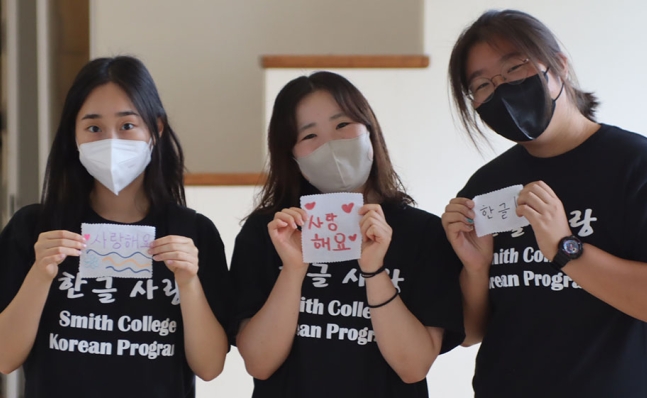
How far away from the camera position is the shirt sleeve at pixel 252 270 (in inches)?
69.7

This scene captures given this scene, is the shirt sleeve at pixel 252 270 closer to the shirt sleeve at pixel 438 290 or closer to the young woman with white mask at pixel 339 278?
the young woman with white mask at pixel 339 278

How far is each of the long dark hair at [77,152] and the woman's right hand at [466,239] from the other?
2.21 feet

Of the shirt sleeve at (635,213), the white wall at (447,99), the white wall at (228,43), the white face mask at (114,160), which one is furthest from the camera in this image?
the white wall at (228,43)

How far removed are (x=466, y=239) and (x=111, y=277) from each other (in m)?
0.81

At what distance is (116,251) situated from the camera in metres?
1.70

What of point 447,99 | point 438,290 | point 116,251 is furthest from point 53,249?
point 447,99

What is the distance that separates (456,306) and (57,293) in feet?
2.94

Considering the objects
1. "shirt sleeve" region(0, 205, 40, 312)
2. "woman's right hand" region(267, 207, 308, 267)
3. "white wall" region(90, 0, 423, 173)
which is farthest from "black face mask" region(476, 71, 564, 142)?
"white wall" region(90, 0, 423, 173)

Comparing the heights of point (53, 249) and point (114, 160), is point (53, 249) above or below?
below

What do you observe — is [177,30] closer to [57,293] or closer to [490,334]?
[57,293]

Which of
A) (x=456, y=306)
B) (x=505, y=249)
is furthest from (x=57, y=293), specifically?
(x=505, y=249)

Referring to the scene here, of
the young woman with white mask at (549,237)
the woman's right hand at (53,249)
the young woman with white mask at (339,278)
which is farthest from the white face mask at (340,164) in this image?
the woman's right hand at (53,249)

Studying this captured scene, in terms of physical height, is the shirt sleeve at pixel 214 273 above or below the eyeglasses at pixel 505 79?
below

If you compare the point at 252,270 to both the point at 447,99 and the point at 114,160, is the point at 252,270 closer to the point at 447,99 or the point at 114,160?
the point at 114,160
